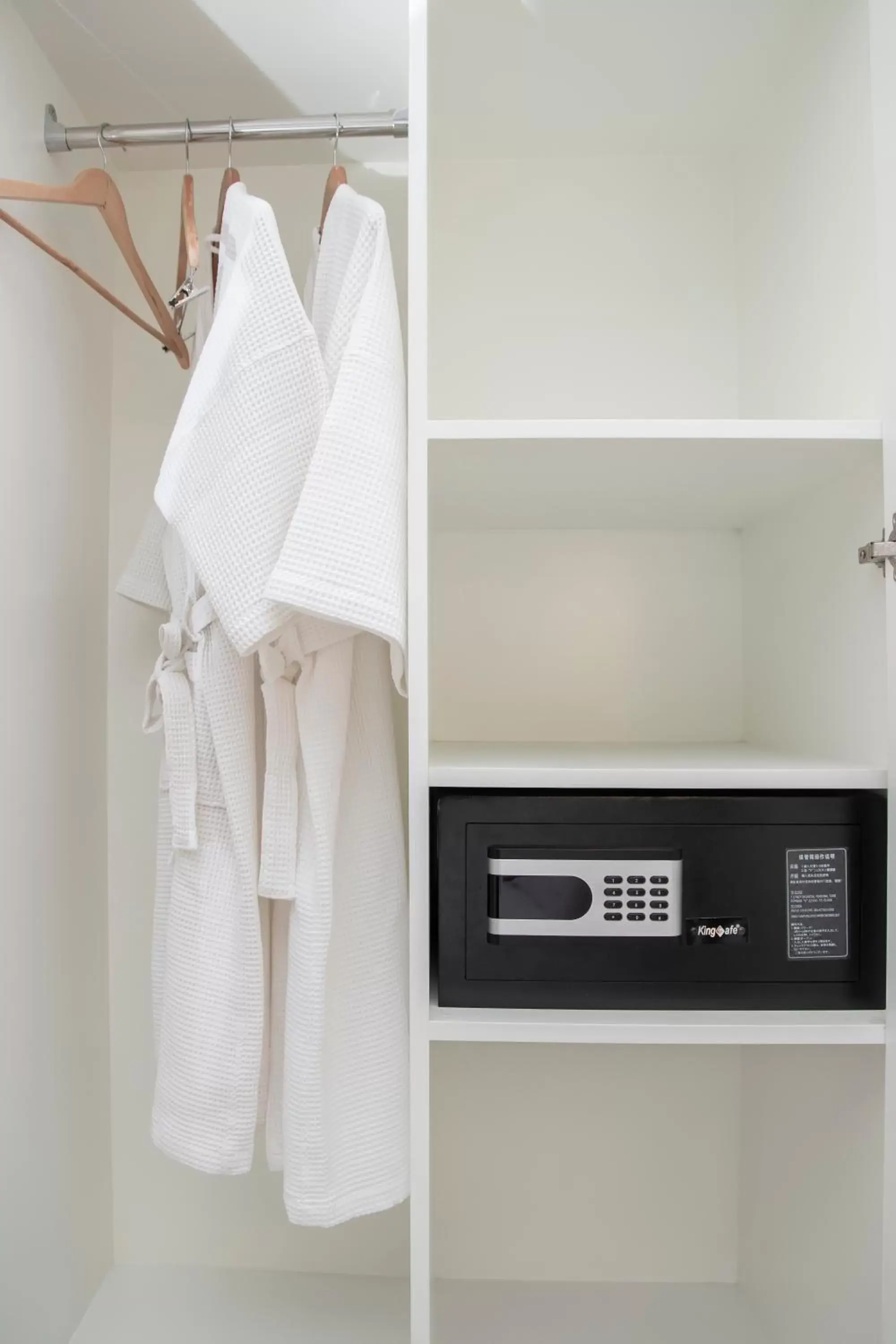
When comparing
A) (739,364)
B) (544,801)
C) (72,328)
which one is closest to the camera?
(544,801)

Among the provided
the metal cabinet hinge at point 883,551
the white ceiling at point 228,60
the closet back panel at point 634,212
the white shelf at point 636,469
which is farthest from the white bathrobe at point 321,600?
the metal cabinet hinge at point 883,551

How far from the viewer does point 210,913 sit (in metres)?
0.97

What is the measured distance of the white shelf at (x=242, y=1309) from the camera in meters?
1.20

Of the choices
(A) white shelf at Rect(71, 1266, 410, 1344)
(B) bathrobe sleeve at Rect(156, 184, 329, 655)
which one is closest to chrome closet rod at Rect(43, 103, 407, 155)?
(B) bathrobe sleeve at Rect(156, 184, 329, 655)

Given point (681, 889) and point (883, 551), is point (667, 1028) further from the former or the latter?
point (883, 551)

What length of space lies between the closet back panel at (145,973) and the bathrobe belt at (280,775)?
440mm

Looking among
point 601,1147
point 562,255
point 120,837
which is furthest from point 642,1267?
point 562,255

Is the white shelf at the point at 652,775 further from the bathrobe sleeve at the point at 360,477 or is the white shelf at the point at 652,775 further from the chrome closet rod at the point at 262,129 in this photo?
the chrome closet rod at the point at 262,129

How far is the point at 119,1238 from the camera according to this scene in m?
1.34

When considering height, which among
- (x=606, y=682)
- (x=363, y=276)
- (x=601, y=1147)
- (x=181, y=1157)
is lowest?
(x=601, y=1147)

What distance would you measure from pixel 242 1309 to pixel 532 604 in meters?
1.06

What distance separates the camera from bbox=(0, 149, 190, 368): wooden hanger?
0.98m

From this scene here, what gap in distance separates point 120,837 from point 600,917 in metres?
0.76

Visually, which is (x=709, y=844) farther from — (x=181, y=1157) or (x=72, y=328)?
(x=72, y=328)
